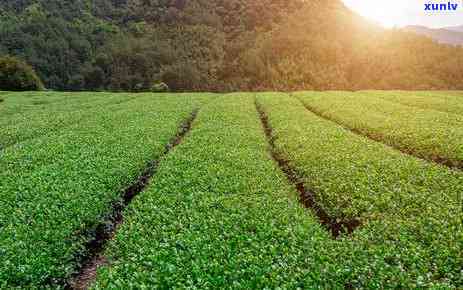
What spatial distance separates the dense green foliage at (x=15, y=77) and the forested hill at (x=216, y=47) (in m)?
35.8

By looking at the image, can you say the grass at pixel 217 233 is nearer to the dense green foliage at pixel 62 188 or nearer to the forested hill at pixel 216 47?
the dense green foliage at pixel 62 188

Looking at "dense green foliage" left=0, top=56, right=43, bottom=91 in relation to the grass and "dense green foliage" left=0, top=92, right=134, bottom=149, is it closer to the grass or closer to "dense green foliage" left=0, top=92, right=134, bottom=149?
"dense green foliage" left=0, top=92, right=134, bottom=149

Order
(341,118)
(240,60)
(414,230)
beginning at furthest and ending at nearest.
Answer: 1. (240,60)
2. (341,118)
3. (414,230)

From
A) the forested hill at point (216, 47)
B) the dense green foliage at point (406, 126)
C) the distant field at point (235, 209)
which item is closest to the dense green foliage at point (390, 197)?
the distant field at point (235, 209)

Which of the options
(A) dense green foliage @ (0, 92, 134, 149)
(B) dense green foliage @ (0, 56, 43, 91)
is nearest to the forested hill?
(B) dense green foliage @ (0, 56, 43, 91)

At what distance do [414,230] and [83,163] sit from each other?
1653cm

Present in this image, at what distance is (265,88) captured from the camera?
112 metres

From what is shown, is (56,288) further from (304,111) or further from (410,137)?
(304,111)

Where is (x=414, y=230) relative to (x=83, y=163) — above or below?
below

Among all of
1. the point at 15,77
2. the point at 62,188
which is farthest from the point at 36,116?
the point at 15,77

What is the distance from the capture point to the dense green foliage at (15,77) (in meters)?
77.7

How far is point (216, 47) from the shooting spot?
144 meters

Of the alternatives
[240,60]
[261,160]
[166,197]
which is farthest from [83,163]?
[240,60]

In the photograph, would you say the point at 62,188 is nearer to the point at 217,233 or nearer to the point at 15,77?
the point at 217,233
